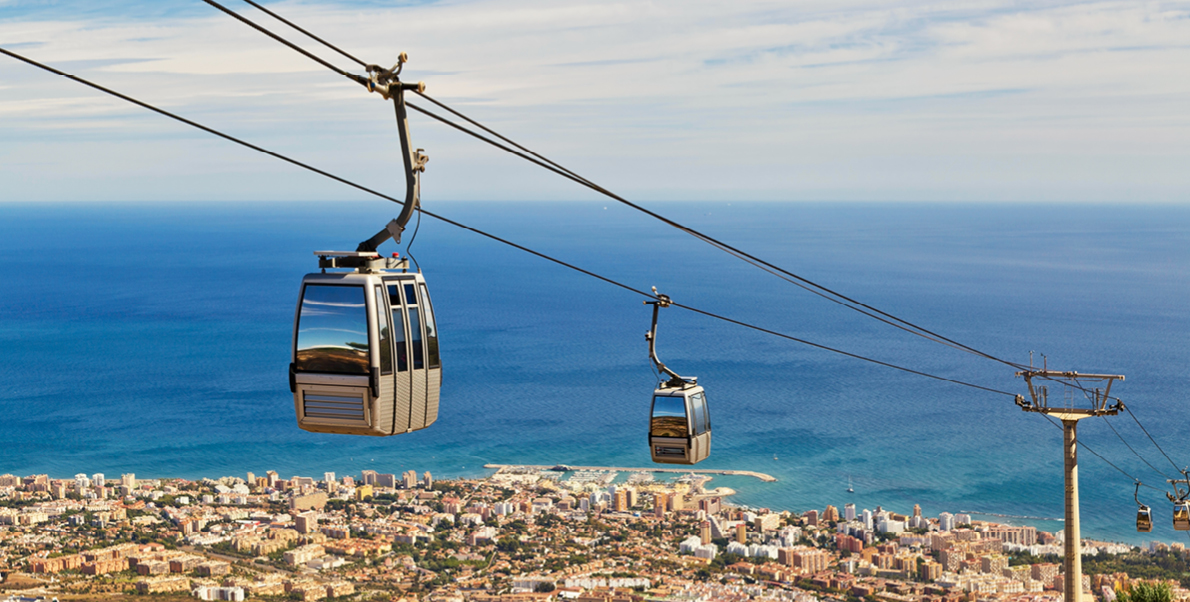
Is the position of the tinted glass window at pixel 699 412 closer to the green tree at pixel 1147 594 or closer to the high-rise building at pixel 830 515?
the green tree at pixel 1147 594

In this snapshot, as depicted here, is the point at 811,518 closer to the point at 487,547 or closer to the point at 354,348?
the point at 487,547

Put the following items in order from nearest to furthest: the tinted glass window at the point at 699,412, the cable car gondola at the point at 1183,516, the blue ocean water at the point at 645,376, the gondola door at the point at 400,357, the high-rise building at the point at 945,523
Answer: the gondola door at the point at 400,357 < the tinted glass window at the point at 699,412 < the cable car gondola at the point at 1183,516 < the high-rise building at the point at 945,523 < the blue ocean water at the point at 645,376

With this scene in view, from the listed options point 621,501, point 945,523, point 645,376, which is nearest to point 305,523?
point 621,501

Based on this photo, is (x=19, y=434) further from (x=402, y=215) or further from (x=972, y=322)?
(x=972, y=322)


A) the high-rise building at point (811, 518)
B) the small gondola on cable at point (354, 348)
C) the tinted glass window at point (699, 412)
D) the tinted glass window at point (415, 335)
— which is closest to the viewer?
the small gondola on cable at point (354, 348)

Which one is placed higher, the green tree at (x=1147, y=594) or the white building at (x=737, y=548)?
the green tree at (x=1147, y=594)

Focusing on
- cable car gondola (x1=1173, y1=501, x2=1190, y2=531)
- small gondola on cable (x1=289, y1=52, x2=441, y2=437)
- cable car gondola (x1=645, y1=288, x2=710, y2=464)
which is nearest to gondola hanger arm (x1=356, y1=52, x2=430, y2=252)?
small gondola on cable (x1=289, y1=52, x2=441, y2=437)

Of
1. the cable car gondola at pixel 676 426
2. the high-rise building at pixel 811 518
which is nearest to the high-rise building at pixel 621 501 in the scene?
the high-rise building at pixel 811 518

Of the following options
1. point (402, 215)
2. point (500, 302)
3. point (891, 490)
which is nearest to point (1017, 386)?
point (891, 490)
